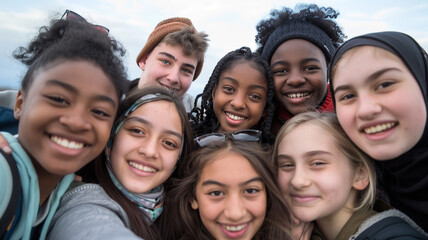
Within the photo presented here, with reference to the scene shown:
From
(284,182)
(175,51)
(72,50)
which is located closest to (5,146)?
(72,50)

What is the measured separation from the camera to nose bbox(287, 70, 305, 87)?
9.57ft

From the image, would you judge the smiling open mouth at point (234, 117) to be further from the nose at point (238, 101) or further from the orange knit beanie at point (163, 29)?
the orange knit beanie at point (163, 29)

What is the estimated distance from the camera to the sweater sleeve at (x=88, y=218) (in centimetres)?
135

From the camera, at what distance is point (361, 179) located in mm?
2303

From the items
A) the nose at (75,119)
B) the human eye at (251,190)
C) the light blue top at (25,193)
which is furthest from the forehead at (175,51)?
the light blue top at (25,193)

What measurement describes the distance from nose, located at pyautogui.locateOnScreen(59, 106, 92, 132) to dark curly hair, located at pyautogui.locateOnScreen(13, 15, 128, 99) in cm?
27

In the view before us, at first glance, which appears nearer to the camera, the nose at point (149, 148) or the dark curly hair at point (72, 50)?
the dark curly hair at point (72, 50)

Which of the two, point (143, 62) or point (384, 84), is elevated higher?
point (384, 84)

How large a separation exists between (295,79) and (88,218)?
2313 mm

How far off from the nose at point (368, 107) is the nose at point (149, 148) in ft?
4.81

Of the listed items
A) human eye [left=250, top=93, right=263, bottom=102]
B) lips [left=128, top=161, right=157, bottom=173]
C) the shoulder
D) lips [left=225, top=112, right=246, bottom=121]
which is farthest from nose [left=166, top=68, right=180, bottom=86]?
the shoulder

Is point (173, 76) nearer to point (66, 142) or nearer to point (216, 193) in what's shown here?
point (216, 193)

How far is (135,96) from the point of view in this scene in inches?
91.5

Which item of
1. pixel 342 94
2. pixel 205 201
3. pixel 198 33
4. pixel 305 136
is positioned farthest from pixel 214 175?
pixel 198 33
